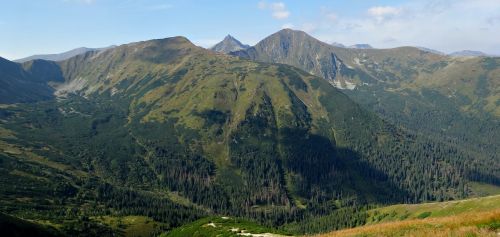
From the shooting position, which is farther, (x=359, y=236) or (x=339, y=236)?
(x=339, y=236)

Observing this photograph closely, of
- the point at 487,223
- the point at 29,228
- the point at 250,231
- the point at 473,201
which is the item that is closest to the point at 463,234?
the point at 487,223

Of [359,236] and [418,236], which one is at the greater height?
[418,236]

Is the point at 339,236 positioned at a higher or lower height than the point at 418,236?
lower

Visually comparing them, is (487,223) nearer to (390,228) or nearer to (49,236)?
(390,228)

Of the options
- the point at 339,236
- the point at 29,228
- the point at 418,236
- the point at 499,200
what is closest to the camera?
the point at 418,236

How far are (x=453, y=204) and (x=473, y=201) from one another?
9582 millimetres

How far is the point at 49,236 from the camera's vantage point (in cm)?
16700

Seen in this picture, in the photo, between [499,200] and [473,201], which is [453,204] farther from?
[499,200]

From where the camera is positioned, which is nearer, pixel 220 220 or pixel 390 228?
pixel 390 228

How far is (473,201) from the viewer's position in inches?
4867

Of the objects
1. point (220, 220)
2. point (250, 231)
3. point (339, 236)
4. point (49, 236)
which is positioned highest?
point (339, 236)

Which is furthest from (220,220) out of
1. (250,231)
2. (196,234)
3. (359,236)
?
(359,236)

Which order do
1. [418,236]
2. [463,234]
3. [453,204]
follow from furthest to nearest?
[453,204] < [418,236] < [463,234]

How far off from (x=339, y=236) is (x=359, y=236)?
503 centimetres
